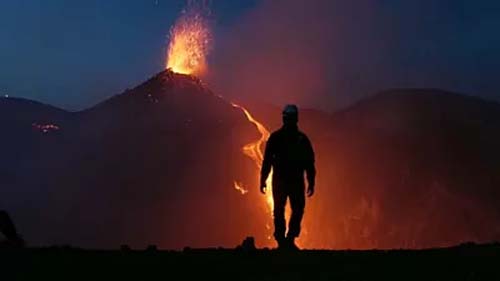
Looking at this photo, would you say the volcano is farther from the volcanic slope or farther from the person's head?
the person's head

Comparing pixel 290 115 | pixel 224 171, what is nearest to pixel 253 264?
pixel 290 115

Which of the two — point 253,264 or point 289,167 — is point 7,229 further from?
point 253,264

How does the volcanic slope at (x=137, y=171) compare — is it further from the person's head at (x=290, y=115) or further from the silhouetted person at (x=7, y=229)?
the person's head at (x=290, y=115)

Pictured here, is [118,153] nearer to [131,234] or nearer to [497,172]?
[131,234]

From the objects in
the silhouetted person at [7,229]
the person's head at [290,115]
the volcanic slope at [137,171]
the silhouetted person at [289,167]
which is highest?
the volcanic slope at [137,171]

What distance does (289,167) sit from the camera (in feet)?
54.4

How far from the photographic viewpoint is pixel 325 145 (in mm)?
128375

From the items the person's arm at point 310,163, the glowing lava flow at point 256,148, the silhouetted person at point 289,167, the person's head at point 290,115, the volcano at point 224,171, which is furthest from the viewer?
the glowing lava flow at point 256,148

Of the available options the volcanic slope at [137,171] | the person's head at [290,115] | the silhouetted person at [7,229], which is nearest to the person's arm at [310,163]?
the person's head at [290,115]

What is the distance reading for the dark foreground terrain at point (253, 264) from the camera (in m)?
12.3

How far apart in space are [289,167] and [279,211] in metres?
0.90

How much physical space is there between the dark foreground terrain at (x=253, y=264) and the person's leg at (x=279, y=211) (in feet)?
6.68

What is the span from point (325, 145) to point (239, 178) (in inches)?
640

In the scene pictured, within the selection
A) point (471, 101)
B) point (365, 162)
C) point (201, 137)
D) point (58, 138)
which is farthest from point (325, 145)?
point (58, 138)
